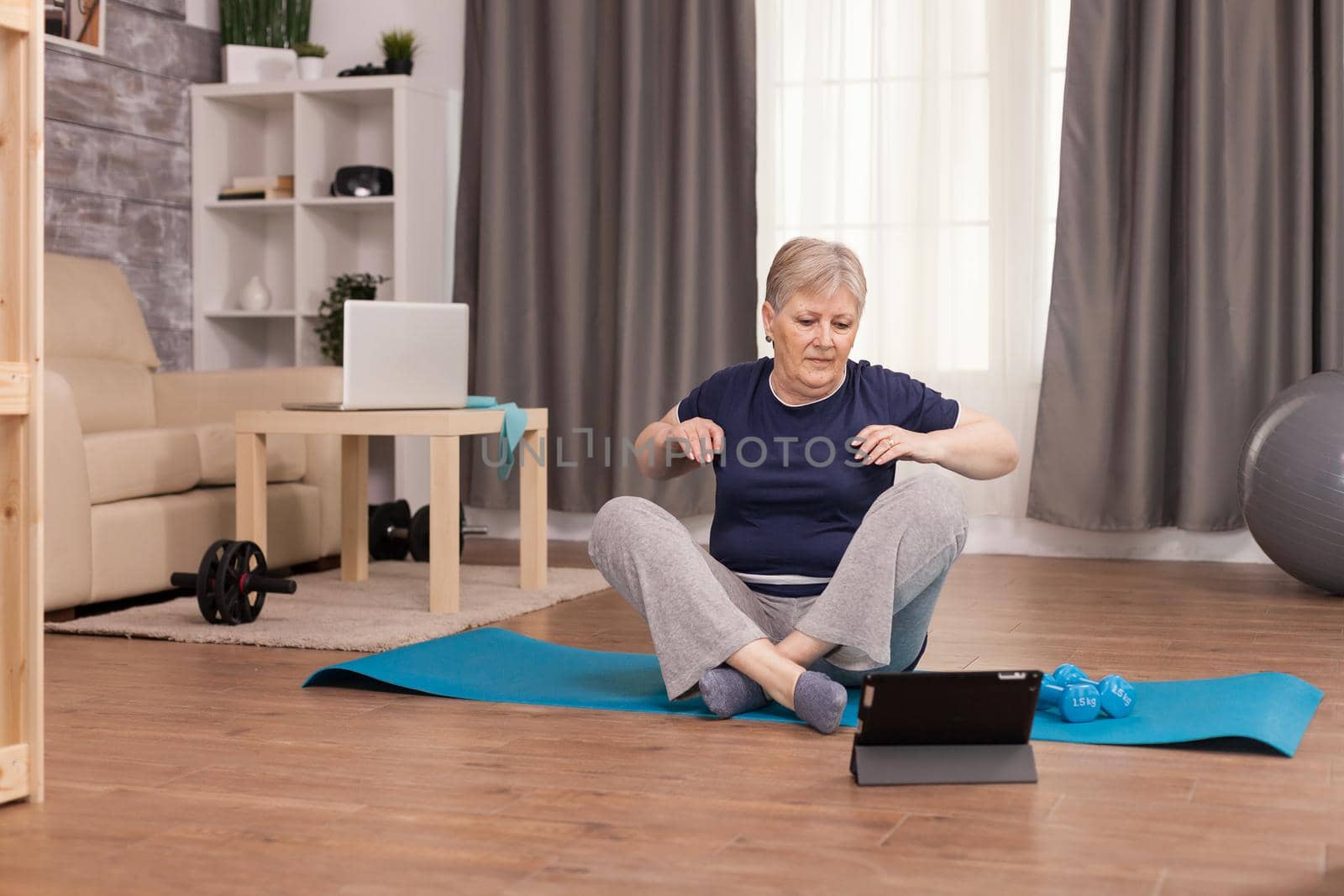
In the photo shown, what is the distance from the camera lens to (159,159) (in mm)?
5203

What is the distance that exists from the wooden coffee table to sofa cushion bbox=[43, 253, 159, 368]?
808 mm

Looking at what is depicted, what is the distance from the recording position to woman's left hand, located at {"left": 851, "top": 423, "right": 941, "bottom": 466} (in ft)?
7.44

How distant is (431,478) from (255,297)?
2041 mm

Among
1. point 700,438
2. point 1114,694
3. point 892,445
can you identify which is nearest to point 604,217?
point 700,438

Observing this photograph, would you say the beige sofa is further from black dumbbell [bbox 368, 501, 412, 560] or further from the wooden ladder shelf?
the wooden ladder shelf

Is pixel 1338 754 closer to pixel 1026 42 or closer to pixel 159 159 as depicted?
pixel 1026 42

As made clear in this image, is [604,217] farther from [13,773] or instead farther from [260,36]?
[13,773]

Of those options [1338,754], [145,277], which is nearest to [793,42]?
[145,277]

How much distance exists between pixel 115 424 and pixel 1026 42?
300 cm

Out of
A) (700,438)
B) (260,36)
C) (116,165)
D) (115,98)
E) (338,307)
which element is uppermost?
(260,36)

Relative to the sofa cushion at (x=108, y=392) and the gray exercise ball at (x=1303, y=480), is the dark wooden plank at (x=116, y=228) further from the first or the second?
the gray exercise ball at (x=1303, y=480)

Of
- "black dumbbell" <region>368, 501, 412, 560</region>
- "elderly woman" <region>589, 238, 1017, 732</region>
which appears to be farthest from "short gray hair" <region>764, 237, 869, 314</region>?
"black dumbbell" <region>368, 501, 412, 560</region>

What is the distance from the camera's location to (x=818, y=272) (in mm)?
2299

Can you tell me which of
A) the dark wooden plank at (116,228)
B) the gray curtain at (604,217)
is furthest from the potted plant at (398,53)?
the dark wooden plank at (116,228)
